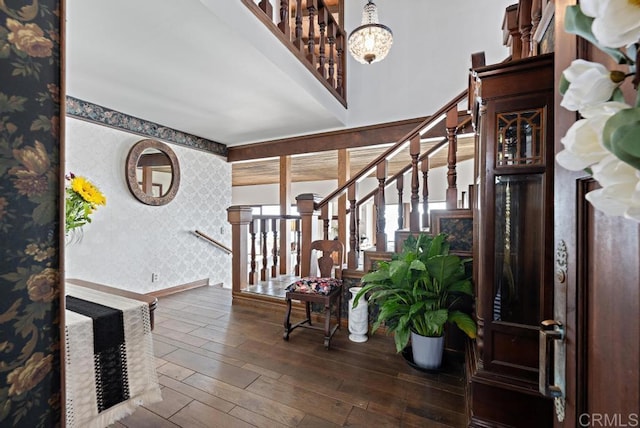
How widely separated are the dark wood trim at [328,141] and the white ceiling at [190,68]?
24 cm

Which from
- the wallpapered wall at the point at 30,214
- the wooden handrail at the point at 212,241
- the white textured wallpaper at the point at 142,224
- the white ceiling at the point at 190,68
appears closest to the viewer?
the wallpapered wall at the point at 30,214

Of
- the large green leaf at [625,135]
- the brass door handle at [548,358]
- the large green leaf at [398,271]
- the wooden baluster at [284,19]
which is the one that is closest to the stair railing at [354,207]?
the large green leaf at [398,271]

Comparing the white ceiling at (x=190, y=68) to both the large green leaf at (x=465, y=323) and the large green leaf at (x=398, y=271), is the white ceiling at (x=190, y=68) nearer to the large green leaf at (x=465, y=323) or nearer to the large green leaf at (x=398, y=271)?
the large green leaf at (x=398, y=271)

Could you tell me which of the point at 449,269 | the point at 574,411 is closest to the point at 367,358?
the point at 449,269

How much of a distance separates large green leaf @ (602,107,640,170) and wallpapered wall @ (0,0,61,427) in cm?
111

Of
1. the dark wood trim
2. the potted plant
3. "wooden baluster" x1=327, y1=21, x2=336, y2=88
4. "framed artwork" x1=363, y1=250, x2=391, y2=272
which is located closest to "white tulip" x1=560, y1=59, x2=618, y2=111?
the potted plant

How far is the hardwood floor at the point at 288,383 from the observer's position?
5.03 ft

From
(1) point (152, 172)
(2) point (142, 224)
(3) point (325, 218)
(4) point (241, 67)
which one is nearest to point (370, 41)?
(4) point (241, 67)

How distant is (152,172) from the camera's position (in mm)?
3727

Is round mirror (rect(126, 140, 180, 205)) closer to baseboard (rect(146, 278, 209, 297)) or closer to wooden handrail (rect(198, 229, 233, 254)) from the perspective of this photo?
wooden handrail (rect(198, 229, 233, 254))

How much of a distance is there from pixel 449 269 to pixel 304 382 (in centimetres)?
125

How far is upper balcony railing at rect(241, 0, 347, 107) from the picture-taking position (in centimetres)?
232

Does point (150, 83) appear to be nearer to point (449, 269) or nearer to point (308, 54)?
point (308, 54)

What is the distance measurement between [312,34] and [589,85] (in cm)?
325
